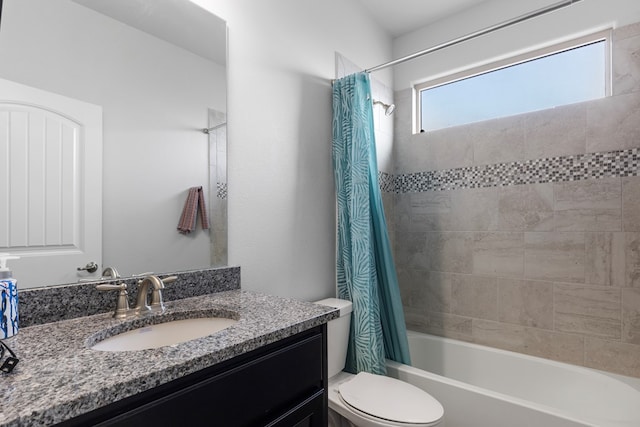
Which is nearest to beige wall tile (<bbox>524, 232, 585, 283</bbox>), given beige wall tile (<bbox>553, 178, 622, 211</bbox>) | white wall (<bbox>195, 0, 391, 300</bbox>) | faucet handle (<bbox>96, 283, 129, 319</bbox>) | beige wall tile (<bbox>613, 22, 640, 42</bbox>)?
beige wall tile (<bbox>553, 178, 622, 211</bbox>)

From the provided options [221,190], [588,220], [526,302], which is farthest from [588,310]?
Result: [221,190]

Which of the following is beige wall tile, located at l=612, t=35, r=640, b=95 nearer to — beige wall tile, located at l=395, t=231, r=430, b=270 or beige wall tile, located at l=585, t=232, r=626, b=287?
beige wall tile, located at l=585, t=232, r=626, b=287

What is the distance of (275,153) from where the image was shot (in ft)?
5.48

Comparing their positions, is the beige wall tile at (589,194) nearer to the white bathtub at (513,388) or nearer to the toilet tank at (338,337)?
the white bathtub at (513,388)

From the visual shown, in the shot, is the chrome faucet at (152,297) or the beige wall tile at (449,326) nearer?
the chrome faucet at (152,297)

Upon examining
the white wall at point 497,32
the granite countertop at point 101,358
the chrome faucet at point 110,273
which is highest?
the white wall at point 497,32

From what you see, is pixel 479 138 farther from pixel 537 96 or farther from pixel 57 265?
pixel 57 265

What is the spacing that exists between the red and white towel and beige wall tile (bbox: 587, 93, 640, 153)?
2126 millimetres

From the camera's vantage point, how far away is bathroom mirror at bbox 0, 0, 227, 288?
97 centimetres

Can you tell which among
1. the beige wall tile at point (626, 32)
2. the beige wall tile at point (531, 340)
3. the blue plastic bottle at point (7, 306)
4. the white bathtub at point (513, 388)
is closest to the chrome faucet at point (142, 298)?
the blue plastic bottle at point (7, 306)

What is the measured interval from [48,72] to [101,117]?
173 millimetres

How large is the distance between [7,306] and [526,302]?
244cm

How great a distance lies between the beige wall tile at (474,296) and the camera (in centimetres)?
219

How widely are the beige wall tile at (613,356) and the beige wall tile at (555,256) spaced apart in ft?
1.18
